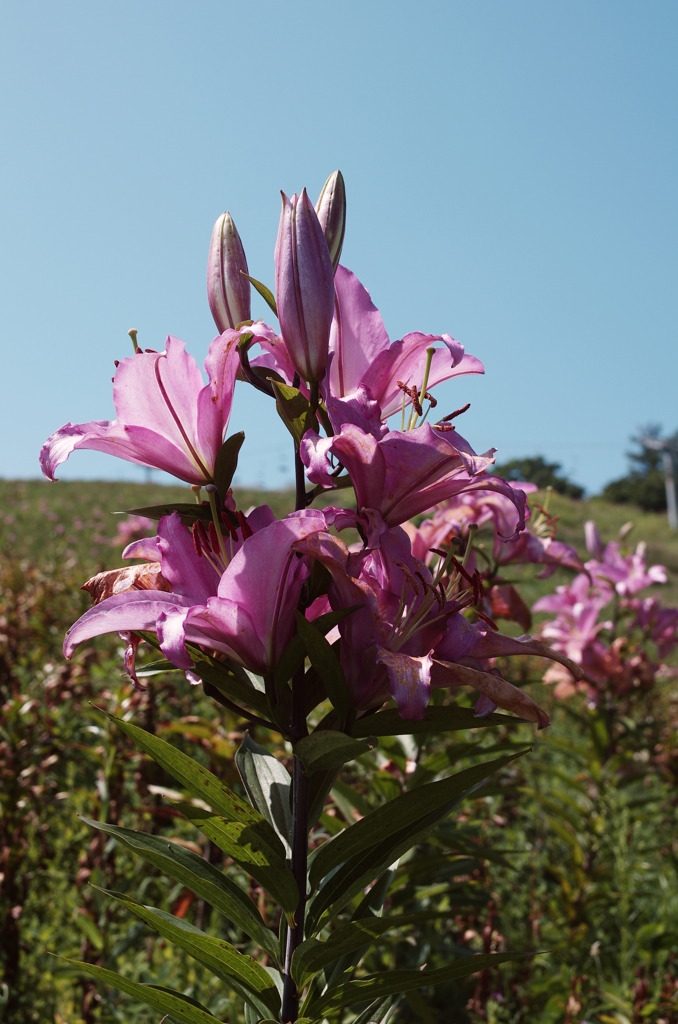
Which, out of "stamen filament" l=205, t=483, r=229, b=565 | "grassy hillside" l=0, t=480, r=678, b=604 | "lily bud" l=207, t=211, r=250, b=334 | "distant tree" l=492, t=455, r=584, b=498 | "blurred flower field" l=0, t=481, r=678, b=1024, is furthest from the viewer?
"distant tree" l=492, t=455, r=584, b=498

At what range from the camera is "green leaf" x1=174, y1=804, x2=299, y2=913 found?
2.46 ft

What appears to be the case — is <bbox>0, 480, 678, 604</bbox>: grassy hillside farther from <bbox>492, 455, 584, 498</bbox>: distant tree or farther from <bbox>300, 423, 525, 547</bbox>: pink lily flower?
<bbox>492, 455, 584, 498</bbox>: distant tree

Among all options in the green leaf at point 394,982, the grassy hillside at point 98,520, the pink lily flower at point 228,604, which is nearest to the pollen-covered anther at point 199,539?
the pink lily flower at point 228,604

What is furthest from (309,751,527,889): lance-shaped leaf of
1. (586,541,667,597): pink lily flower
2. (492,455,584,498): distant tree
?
(492,455,584,498): distant tree

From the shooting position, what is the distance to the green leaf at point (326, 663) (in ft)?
2.19

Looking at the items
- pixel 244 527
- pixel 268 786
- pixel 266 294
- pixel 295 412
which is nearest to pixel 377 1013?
pixel 268 786

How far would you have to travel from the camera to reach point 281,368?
2.91 ft

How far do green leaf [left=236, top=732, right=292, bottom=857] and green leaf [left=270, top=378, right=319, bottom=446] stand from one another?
395 millimetres

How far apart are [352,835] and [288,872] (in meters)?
0.07

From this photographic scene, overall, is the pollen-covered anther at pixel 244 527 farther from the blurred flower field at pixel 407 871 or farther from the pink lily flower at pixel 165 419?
the blurred flower field at pixel 407 871

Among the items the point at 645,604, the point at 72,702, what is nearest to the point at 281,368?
the point at 645,604

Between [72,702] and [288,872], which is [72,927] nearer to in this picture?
[72,702]

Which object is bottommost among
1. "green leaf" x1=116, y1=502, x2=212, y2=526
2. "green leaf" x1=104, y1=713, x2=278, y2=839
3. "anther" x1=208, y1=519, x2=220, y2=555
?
"green leaf" x1=104, y1=713, x2=278, y2=839

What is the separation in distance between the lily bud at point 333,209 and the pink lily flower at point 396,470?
10.2 inches
